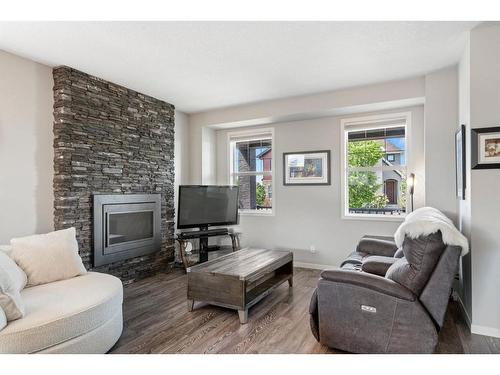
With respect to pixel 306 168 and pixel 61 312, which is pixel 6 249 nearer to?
pixel 61 312

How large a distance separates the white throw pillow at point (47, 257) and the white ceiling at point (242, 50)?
1.81 meters

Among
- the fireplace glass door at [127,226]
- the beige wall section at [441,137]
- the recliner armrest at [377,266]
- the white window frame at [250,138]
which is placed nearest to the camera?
the recliner armrest at [377,266]

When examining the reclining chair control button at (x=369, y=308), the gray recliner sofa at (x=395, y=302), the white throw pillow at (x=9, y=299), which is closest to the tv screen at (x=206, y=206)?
the white throw pillow at (x=9, y=299)

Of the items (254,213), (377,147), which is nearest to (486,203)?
(377,147)

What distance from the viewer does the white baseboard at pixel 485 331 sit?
8.00 ft

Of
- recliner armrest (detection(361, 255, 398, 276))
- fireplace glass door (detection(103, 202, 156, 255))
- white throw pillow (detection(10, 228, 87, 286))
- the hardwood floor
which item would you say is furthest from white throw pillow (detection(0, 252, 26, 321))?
recliner armrest (detection(361, 255, 398, 276))

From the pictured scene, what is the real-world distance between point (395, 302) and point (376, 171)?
2734mm

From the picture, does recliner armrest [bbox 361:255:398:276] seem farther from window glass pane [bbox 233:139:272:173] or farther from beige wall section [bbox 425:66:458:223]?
window glass pane [bbox 233:139:272:173]

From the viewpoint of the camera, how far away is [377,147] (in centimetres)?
438

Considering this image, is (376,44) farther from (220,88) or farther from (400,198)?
(400,198)

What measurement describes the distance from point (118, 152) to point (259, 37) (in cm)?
238

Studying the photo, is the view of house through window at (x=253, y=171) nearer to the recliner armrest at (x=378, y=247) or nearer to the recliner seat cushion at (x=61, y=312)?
the recliner armrest at (x=378, y=247)

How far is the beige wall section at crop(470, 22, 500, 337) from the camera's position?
2465mm
